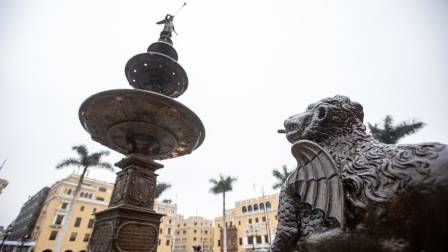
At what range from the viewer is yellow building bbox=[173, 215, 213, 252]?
234ft

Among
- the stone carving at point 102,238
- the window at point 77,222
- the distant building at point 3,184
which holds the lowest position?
the stone carving at point 102,238

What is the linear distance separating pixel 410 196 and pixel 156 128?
149 inches

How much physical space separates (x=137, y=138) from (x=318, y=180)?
12.5ft

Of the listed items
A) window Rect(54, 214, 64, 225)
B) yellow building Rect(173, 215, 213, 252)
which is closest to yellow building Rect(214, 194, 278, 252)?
window Rect(54, 214, 64, 225)

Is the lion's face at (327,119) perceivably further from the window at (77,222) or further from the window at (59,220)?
the window at (59,220)

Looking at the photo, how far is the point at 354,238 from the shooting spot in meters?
1.12

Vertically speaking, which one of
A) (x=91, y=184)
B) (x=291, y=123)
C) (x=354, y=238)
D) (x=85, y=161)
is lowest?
(x=354, y=238)

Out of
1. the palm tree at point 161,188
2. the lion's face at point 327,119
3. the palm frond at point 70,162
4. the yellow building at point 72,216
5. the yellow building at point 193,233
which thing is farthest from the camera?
the yellow building at point 193,233

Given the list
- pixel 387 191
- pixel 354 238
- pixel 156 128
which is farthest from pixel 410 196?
pixel 156 128

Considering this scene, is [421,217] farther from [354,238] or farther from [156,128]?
[156,128]

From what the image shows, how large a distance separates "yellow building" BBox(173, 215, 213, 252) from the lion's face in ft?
255

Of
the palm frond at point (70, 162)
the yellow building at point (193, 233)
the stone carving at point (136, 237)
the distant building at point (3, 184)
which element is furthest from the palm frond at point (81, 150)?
the yellow building at point (193, 233)

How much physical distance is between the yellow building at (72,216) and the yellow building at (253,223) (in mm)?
24686

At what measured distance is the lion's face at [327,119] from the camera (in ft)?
5.20
